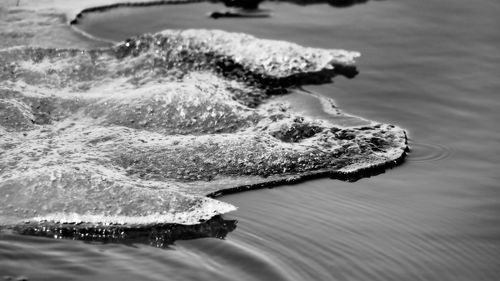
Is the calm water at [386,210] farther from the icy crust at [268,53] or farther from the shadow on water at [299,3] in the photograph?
the shadow on water at [299,3]

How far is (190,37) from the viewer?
5.10 meters

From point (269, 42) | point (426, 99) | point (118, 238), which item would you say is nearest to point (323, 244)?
point (118, 238)

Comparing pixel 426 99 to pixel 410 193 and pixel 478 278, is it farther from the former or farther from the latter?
pixel 478 278

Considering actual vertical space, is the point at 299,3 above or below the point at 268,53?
above

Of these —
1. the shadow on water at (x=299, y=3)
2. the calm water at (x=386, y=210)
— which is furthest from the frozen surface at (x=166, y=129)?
the shadow on water at (x=299, y=3)

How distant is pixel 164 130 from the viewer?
155 inches

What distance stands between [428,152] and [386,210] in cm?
67

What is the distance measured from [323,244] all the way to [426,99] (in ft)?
5.65

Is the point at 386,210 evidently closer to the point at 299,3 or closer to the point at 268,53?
the point at 268,53

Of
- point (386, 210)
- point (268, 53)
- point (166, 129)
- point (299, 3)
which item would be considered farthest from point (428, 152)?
point (299, 3)

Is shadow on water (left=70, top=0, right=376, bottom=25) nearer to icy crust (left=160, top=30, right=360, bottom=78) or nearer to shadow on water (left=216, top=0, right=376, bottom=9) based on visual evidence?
shadow on water (left=216, top=0, right=376, bottom=9)

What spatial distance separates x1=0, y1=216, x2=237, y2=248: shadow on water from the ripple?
108 cm

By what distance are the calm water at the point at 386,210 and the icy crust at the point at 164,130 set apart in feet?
0.54

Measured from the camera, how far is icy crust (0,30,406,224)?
319cm
